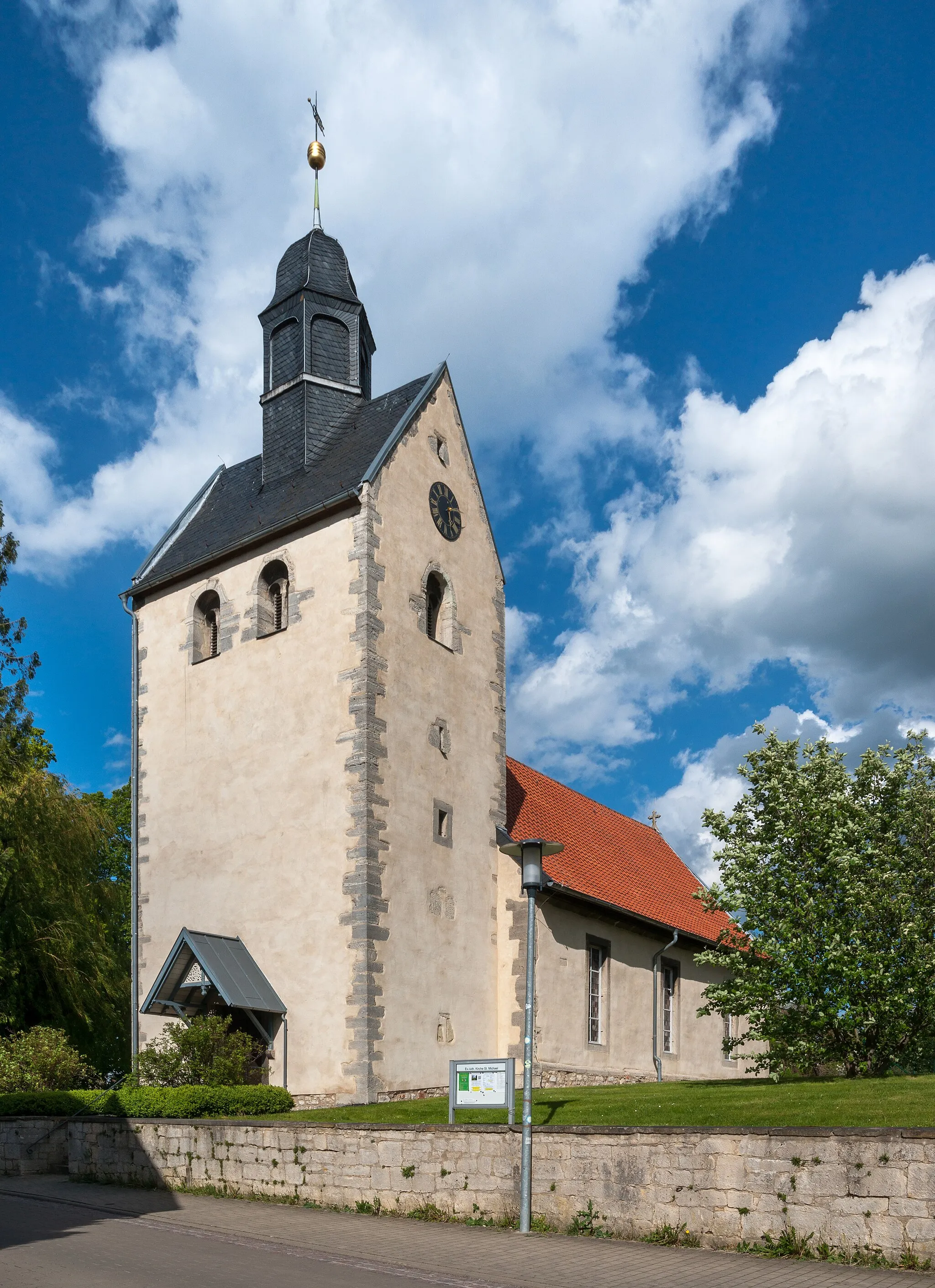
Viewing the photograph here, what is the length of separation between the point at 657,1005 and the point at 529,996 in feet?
55.3

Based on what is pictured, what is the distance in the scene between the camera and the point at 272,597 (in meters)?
25.1

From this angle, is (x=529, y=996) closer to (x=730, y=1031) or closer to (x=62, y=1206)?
(x=62, y=1206)

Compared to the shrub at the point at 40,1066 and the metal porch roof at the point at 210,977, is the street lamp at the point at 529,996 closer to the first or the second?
the metal porch roof at the point at 210,977

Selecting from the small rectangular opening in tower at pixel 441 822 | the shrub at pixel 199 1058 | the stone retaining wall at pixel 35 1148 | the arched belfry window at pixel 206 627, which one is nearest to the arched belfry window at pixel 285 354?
the arched belfry window at pixel 206 627

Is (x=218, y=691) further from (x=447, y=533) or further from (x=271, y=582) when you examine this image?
(x=447, y=533)

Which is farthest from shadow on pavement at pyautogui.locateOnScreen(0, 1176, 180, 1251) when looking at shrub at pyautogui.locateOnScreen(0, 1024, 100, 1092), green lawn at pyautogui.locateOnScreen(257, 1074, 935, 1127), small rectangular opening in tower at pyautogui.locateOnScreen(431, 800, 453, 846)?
small rectangular opening in tower at pyautogui.locateOnScreen(431, 800, 453, 846)

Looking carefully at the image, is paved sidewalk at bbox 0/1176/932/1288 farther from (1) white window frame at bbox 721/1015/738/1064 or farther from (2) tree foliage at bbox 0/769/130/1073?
(1) white window frame at bbox 721/1015/738/1064

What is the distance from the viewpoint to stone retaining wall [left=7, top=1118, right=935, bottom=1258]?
1027 cm

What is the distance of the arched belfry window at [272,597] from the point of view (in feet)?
80.8

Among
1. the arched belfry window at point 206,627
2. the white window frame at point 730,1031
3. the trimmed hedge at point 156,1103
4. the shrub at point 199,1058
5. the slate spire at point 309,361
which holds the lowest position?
the white window frame at point 730,1031

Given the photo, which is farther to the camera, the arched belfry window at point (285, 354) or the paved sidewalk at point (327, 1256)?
the arched belfry window at point (285, 354)

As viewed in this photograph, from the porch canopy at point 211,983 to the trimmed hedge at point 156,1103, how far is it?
5.55 feet

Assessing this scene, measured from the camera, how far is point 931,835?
22.8 m

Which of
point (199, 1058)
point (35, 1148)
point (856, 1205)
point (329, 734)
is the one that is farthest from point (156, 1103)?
point (856, 1205)
